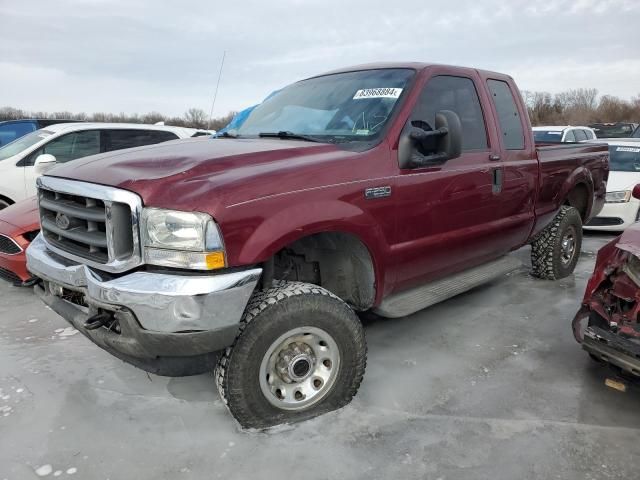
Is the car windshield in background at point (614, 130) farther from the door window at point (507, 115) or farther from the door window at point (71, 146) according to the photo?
the door window at point (71, 146)

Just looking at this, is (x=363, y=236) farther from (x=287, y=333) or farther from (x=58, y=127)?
(x=58, y=127)

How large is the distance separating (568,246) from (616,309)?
276cm

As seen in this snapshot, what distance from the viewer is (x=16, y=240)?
460cm

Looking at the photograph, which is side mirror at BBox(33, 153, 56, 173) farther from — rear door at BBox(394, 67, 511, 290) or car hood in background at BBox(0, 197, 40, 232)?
rear door at BBox(394, 67, 511, 290)

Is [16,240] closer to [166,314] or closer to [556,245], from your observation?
[166,314]

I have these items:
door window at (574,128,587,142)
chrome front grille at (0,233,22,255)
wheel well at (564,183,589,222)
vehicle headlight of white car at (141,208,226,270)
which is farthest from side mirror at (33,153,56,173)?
door window at (574,128,587,142)

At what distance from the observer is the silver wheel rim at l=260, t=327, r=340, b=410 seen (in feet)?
8.66

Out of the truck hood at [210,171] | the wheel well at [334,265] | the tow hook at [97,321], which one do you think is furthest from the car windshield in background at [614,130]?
the tow hook at [97,321]

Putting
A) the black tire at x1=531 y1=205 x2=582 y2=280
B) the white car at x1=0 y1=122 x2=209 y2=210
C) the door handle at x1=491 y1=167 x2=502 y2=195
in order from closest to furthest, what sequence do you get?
Answer: the door handle at x1=491 y1=167 x2=502 y2=195 → the black tire at x1=531 y1=205 x2=582 y2=280 → the white car at x1=0 y1=122 x2=209 y2=210

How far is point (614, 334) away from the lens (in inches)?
110

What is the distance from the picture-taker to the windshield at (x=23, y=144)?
6.79 meters

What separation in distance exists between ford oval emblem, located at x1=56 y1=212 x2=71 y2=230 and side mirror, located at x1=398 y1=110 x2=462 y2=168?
1.92m

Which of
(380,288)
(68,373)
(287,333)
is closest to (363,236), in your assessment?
(380,288)

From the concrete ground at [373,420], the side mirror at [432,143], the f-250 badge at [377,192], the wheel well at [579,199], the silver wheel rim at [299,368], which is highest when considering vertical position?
the side mirror at [432,143]
